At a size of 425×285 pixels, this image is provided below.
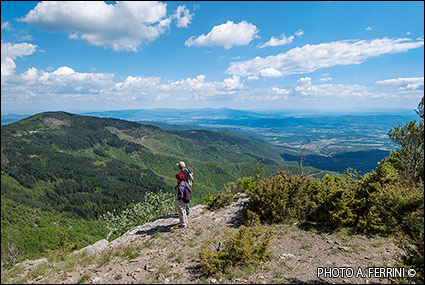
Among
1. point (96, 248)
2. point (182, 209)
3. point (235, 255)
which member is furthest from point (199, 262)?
point (96, 248)

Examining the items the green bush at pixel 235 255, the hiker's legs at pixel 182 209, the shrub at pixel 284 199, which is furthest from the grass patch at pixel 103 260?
the shrub at pixel 284 199

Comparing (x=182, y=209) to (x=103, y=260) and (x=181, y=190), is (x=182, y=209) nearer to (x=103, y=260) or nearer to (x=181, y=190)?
(x=181, y=190)

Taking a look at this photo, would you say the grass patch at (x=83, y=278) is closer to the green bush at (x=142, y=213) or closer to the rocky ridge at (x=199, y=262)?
the rocky ridge at (x=199, y=262)

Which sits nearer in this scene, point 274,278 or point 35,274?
point 274,278

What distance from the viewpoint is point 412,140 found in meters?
9.32

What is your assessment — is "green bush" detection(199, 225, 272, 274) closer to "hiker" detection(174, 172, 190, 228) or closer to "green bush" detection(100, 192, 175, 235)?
"hiker" detection(174, 172, 190, 228)

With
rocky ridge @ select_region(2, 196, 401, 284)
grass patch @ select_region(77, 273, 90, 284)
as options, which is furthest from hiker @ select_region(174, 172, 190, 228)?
grass patch @ select_region(77, 273, 90, 284)

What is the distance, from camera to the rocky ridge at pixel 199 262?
7.20m

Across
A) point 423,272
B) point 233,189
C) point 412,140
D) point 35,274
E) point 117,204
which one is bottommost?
point 117,204

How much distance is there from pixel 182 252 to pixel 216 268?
2597 mm

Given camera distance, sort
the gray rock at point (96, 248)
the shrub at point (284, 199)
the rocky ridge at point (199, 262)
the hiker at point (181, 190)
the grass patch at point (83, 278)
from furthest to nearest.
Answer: the shrub at point (284, 199) < the hiker at point (181, 190) < the gray rock at point (96, 248) < the grass patch at point (83, 278) < the rocky ridge at point (199, 262)

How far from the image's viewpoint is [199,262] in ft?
27.3

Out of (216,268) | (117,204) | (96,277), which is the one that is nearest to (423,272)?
(216,268)

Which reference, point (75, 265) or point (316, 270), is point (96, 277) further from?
point (316, 270)
